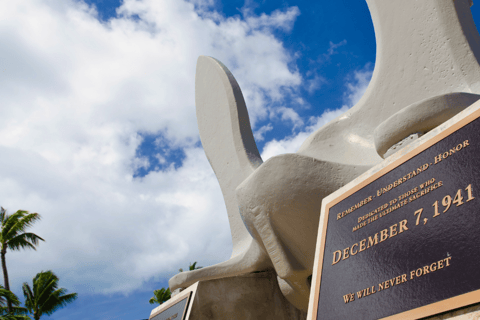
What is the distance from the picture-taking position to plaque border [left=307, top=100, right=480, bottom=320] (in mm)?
1853

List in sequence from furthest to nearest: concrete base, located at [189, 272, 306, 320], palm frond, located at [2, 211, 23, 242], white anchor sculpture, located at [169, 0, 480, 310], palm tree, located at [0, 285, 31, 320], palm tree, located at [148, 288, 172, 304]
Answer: palm tree, located at [148, 288, 172, 304], palm frond, located at [2, 211, 23, 242], palm tree, located at [0, 285, 31, 320], concrete base, located at [189, 272, 306, 320], white anchor sculpture, located at [169, 0, 480, 310]

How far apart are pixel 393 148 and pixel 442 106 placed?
0.59 metres

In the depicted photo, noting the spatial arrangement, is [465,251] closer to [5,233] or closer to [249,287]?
[249,287]

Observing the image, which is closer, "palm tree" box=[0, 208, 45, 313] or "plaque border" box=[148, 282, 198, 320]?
"plaque border" box=[148, 282, 198, 320]

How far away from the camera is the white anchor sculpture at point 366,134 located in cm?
401

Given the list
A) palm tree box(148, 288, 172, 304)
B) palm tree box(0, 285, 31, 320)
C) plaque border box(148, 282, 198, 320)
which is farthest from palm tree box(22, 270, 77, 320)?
plaque border box(148, 282, 198, 320)

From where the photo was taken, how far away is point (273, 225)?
4719 millimetres

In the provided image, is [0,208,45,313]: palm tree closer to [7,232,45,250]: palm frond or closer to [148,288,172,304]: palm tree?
[7,232,45,250]: palm frond

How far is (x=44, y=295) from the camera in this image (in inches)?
698

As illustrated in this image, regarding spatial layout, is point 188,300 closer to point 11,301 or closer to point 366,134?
point 366,134

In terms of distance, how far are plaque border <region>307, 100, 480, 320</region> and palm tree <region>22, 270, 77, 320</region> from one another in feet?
59.9

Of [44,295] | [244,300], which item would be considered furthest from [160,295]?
[244,300]

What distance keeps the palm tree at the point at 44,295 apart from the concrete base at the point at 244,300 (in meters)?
15.1

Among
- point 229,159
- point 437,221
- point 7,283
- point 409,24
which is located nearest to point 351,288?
point 437,221
